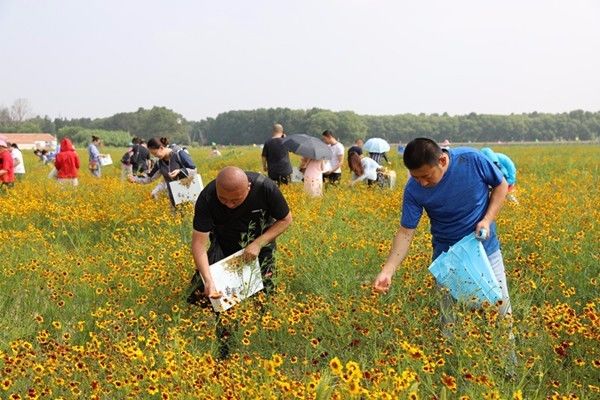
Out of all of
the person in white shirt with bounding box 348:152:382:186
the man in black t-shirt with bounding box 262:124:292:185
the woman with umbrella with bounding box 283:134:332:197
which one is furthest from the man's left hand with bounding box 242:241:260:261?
the person in white shirt with bounding box 348:152:382:186

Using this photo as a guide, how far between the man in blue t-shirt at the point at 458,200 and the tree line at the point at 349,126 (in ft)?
314

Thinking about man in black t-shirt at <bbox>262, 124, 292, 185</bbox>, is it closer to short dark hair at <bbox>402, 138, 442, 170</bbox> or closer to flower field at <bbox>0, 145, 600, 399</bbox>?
flower field at <bbox>0, 145, 600, 399</bbox>

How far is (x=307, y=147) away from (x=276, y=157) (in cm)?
56

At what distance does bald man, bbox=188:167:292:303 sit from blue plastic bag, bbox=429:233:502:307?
3.75 feet

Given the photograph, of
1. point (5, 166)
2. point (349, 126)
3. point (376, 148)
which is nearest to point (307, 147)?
point (376, 148)

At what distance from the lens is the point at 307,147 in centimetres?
962

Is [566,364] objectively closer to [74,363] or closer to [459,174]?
[459,174]

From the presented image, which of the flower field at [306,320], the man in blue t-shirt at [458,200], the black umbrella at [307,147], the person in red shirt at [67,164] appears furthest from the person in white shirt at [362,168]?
the man in blue t-shirt at [458,200]

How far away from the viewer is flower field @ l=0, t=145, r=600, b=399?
96.1 inches

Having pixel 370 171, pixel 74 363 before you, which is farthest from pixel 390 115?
pixel 74 363

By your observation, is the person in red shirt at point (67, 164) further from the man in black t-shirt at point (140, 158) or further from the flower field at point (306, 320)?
the man in black t-shirt at point (140, 158)

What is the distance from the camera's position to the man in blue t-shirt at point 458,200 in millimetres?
3184

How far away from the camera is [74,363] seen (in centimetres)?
262

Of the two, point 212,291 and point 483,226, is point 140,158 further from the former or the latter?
point 483,226
